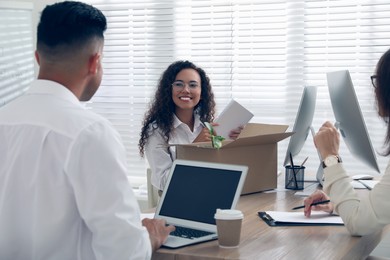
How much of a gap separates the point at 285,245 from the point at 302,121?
0.97 metres

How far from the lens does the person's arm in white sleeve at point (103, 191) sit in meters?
1.52

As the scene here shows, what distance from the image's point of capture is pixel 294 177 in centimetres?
276

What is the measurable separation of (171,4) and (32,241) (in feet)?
9.31

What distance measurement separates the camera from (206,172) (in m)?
2.06

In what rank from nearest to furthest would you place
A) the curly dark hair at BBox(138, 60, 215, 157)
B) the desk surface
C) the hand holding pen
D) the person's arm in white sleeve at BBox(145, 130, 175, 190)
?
1. the desk surface
2. the hand holding pen
3. the person's arm in white sleeve at BBox(145, 130, 175, 190)
4. the curly dark hair at BBox(138, 60, 215, 157)

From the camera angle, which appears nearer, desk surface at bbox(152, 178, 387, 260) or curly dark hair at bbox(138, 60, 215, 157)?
desk surface at bbox(152, 178, 387, 260)

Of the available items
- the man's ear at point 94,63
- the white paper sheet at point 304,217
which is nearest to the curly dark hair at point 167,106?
the white paper sheet at point 304,217

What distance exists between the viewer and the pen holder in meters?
2.76

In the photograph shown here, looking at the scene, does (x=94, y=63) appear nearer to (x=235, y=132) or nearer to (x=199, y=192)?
(x=199, y=192)

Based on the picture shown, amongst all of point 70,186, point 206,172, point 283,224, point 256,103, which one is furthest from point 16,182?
point 256,103

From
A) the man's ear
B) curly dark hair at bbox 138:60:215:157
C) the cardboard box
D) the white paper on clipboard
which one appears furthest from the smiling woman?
the man's ear

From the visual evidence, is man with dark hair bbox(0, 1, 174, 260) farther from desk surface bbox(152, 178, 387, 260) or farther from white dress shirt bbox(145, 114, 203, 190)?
white dress shirt bbox(145, 114, 203, 190)

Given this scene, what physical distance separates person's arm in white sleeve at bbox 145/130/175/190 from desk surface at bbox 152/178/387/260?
39.3 inches

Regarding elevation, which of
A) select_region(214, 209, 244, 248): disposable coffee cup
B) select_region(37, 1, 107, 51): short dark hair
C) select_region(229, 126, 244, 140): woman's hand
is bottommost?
select_region(214, 209, 244, 248): disposable coffee cup
